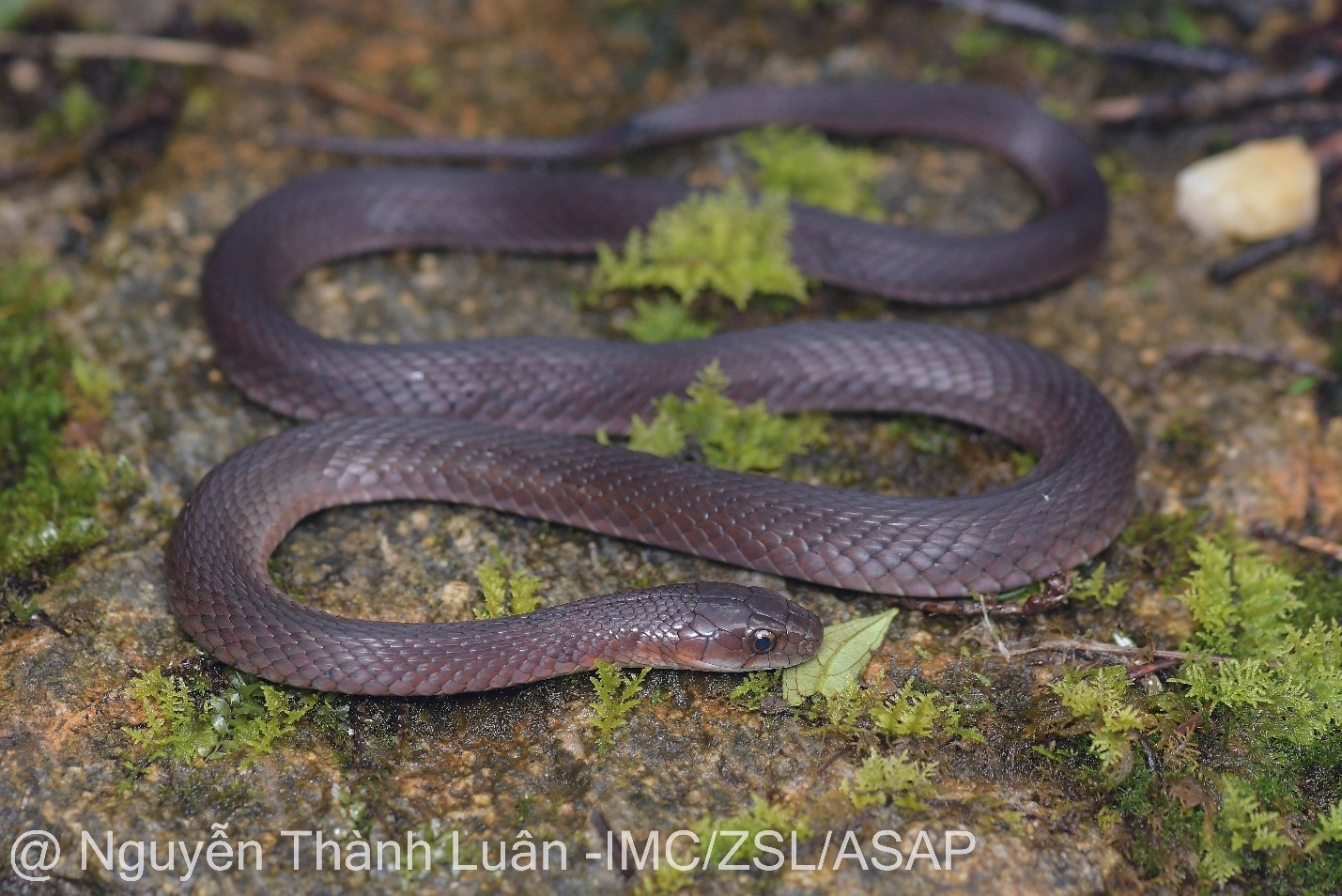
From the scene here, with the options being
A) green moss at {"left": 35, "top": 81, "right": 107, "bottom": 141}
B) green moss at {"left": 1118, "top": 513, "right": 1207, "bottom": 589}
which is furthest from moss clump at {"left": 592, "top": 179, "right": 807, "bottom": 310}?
green moss at {"left": 35, "top": 81, "right": 107, "bottom": 141}

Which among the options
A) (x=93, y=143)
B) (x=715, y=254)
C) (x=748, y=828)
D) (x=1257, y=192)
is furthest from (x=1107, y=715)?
(x=93, y=143)

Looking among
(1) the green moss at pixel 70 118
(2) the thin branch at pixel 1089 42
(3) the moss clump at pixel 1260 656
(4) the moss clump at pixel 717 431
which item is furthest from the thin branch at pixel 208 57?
(3) the moss clump at pixel 1260 656

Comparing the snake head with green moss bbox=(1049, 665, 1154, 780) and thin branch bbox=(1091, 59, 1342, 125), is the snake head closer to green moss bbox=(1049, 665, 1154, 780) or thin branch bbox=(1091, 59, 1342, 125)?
green moss bbox=(1049, 665, 1154, 780)

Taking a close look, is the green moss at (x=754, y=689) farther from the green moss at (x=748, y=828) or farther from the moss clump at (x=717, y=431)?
the moss clump at (x=717, y=431)

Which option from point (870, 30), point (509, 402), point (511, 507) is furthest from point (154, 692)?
point (870, 30)

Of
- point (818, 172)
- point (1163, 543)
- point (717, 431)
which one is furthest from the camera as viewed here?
point (818, 172)

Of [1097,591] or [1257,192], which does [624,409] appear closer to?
[1097,591]

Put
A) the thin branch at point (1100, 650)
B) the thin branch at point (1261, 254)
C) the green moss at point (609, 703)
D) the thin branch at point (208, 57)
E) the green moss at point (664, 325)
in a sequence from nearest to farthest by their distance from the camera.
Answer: the green moss at point (609, 703)
the thin branch at point (1100, 650)
the green moss at point (664, 325)
the thin branch at point (1261, 254)
the thin branch at point (208, 57)
